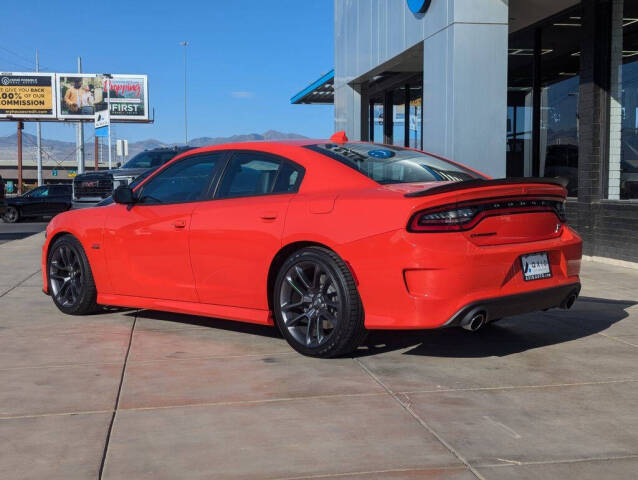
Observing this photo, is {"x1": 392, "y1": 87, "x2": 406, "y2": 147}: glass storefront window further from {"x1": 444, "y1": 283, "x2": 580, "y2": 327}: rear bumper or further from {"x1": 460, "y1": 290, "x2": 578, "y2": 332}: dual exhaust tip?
{"x1": 460, "y1": 290, "x2": 578, "y2": 332}: dual exhaust tip

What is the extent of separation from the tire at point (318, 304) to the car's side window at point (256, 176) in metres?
0.59

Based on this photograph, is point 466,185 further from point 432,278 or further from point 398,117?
point 398,117

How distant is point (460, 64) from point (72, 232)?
19.3ft

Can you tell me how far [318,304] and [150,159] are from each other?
12.7 metres

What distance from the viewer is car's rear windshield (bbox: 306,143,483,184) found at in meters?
5.27

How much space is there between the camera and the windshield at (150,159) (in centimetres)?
1684

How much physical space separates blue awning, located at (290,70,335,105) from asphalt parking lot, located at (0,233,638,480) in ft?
51.5

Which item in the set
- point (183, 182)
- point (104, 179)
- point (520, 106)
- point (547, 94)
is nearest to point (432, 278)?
point (183, 182)

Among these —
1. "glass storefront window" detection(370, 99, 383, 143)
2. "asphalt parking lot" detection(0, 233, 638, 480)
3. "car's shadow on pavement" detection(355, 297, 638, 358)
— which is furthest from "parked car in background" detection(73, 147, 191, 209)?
"car's shadow on pavement" detection(355, 297, 638, 358)

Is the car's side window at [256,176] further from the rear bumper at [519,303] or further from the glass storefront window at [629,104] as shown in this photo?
the glass storefront window at [629,104]

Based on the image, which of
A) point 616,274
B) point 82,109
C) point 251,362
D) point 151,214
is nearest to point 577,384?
point 251,362

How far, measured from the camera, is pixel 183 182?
20.4 feet

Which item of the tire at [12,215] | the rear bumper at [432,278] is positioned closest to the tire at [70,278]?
the rear bumper at [432,278]

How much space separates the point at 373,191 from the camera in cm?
490
